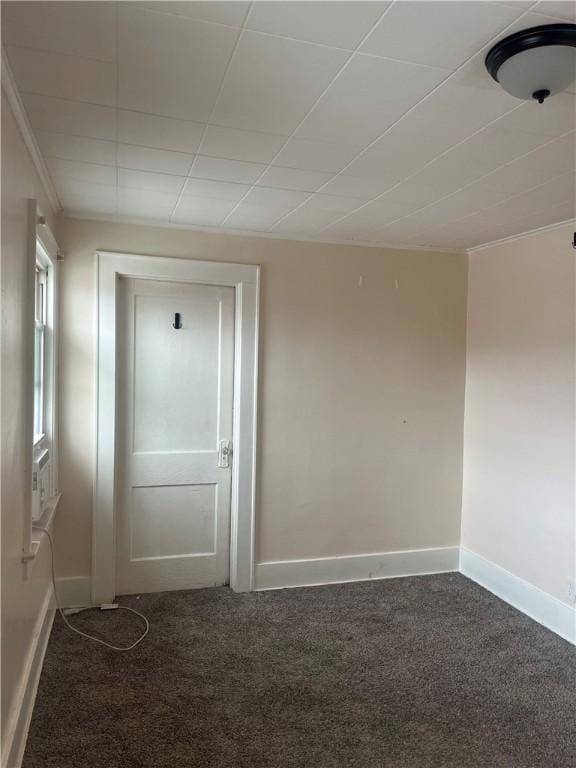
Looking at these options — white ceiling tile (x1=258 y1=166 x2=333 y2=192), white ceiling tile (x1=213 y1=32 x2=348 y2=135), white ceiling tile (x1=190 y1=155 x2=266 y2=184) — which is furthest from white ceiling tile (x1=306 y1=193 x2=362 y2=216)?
white ceiling tile (x1=213 y1=32 x2=348 y2=135)

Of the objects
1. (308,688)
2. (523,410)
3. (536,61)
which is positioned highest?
(536,61)

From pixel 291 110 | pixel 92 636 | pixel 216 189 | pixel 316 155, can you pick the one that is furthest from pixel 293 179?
pixel 92 636

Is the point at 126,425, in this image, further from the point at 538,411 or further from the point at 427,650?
the point at 538,411

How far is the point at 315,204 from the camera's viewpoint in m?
2.96

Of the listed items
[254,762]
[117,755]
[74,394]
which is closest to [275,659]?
[254,762]

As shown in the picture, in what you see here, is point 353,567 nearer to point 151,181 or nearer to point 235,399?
point 235,399

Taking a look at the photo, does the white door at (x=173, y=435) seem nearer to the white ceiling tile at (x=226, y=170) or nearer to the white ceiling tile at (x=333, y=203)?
the white ceiling tile at (x=333, y=203)

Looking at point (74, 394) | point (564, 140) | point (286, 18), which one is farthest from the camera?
point (74, 394)

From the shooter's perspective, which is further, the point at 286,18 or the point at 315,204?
the point at 315,204

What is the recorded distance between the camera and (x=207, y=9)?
4.40 feet

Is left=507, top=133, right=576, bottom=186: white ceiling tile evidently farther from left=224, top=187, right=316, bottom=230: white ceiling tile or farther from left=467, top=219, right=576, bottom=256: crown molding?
left=224, top=187, right=316, bottom=230: white ceiling tile

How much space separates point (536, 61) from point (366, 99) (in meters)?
0.51

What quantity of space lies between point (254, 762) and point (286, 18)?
250 cm

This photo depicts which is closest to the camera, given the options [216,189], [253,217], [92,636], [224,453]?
[216,189]
